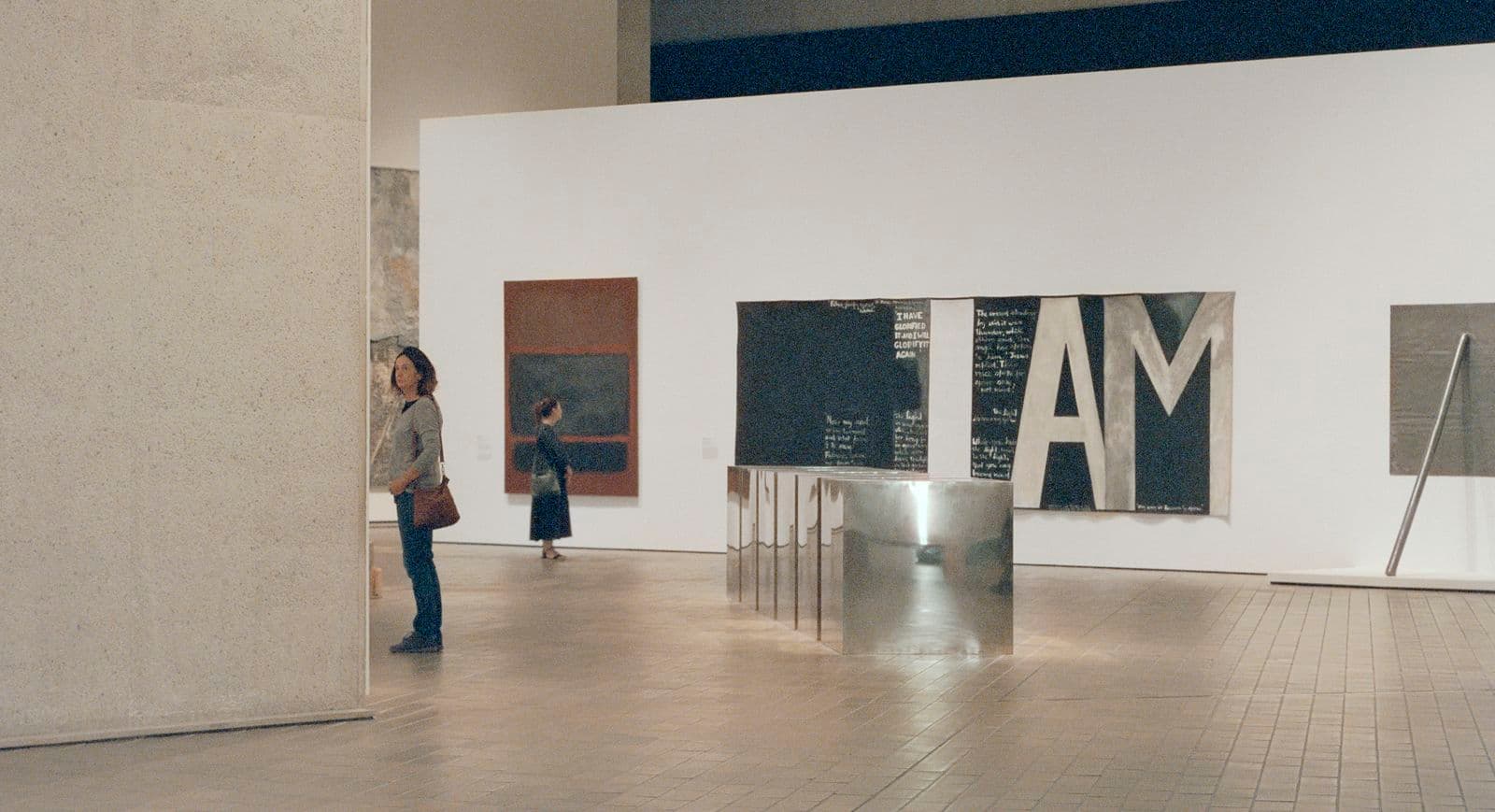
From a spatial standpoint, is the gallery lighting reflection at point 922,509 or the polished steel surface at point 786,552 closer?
the gallery lighting reflection at point 922,509

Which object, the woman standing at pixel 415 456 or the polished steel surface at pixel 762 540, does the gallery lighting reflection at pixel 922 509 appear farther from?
the woman standing at pixel 415 456

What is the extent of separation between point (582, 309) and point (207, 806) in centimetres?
1081

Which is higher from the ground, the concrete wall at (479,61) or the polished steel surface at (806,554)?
the concrete wall at (479,61)

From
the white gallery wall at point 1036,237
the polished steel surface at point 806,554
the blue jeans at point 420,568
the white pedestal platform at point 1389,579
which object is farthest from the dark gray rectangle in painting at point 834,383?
the blue jeans at point 420,568

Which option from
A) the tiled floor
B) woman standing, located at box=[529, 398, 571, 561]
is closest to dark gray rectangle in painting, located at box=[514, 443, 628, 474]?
woman standing, located at box=[529, 398, 571, 561]

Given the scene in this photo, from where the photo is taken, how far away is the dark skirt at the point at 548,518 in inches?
596

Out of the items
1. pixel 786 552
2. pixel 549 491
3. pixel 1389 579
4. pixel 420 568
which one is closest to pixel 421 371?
pixel 420 568

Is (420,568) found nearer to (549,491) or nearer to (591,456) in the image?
(549,491)

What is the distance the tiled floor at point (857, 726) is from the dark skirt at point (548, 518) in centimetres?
386

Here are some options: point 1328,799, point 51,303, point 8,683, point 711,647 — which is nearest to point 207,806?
point 8,683

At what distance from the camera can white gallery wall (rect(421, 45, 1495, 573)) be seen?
13.5 metres

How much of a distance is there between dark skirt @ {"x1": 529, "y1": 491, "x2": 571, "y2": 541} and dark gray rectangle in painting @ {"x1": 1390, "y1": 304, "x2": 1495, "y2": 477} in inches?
265

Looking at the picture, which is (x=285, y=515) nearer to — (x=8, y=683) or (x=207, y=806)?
(x=8, y=683)

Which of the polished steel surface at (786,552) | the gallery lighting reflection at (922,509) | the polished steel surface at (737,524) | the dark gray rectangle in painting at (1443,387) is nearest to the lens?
the gallery lighting reflection at (922,509)
